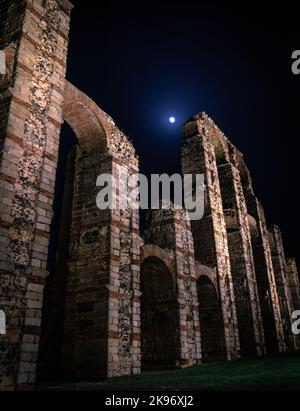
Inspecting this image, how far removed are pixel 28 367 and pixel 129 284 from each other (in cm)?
454

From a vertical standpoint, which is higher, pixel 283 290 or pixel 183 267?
pixel 283 290

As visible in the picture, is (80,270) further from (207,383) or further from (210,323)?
(210,323)

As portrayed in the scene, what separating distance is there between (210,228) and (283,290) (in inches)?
471

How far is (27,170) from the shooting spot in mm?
7527

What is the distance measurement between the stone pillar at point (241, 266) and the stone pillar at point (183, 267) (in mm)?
5514

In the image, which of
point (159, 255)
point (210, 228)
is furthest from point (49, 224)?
point (210, 228)

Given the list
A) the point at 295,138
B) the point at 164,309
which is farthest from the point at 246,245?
the point at 295,138

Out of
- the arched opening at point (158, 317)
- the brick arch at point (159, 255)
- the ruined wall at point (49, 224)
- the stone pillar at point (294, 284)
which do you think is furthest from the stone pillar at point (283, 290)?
the ruined wall at point (49, 224)

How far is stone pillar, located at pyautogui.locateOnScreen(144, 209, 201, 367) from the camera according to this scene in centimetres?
1252

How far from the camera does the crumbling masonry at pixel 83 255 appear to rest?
692 centimetres

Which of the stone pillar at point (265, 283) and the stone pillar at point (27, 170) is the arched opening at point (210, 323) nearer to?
the stone pillar at point (265, 283)

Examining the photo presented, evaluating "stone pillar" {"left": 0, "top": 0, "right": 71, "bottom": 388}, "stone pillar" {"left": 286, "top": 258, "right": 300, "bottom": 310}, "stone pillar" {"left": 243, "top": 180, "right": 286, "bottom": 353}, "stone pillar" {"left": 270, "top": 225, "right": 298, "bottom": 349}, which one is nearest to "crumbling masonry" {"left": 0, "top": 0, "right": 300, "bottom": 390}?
"stone pillar" {"left": 0, "top": 0, "right": 71, "bottom": 388}

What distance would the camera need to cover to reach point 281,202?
158 feet
